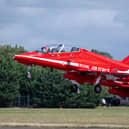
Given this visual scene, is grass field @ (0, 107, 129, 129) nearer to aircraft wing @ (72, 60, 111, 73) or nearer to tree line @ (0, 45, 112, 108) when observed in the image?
aircraft wing @ (72, 60, 111, 73)

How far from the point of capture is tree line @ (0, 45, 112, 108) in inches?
3174

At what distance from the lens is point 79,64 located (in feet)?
138

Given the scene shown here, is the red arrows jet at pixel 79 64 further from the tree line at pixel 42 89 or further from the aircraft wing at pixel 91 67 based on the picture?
the tree line at pixel 42 89

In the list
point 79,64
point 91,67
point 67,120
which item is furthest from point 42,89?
point 67,120

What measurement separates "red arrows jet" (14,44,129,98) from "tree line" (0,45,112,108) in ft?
112

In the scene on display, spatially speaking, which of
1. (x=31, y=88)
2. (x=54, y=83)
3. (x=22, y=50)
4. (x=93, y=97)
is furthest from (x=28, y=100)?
(x=22, y=50)

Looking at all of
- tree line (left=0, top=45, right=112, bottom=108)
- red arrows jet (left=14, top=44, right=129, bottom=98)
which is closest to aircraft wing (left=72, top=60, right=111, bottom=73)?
red arrows jet (left=14, top=44, right=129, bottom=98)

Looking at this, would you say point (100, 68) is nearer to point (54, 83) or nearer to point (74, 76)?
point (74, 76)

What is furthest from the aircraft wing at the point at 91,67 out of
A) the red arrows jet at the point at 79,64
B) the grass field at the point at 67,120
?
the grass field at the point at 67,120

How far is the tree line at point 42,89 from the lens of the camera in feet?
265

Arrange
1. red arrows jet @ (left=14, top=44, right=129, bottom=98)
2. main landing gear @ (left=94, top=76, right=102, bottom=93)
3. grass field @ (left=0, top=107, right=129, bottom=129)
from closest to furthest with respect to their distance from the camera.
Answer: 1. grass field @ (left=0, top=107, right=129, bottom=129)
2. red arrows jet @ (left=14, top=44, right=129, bottom=98)
3. main landing gear @ (left=94, top=76, right=102, bottom=93)

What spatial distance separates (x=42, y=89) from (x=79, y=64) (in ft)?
136

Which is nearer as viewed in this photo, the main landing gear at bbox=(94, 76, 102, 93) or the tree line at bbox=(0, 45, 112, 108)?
the main landing gear at bbox=(94, 76, 102, 93)

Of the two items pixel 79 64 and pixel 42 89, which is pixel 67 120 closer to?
pixel 79 64
